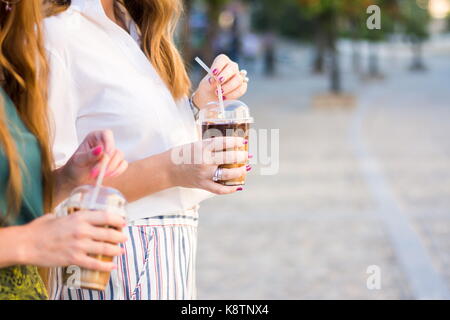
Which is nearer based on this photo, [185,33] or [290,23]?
[185,33]

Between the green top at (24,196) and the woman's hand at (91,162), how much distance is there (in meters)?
0.11

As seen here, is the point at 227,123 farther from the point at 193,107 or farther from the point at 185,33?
the point at 185,33

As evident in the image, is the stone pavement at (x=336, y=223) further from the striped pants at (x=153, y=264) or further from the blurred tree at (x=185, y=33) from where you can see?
the striped pants at (x=153, y=264)

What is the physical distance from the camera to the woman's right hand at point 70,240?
1327 mm

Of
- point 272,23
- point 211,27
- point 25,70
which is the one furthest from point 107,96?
point 272,23

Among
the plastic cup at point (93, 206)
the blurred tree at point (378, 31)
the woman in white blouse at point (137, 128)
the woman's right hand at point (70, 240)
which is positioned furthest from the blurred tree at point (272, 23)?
the woman's right hand at point (70, 240)

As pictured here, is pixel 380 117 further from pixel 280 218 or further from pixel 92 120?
pixel 92 120

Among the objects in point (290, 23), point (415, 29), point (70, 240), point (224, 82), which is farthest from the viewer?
point (290, 23)

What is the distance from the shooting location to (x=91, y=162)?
5.37ft

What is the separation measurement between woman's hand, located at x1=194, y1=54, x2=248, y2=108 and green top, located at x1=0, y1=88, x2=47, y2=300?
0.61 metres

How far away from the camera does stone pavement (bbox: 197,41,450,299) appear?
212 inches

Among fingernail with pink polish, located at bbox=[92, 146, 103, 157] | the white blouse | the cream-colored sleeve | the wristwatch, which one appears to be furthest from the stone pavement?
fingernail with pink polish, located at bbox=[92, 146, 103, 157]

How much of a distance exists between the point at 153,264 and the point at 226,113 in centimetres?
40

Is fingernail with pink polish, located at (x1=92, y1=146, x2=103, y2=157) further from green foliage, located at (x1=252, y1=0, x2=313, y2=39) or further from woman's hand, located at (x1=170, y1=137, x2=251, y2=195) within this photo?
green foliage, located at (x1=252, y1=0, x2=313, y2=39)
